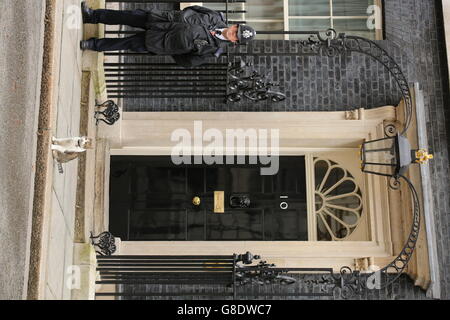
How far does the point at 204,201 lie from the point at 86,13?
382cm

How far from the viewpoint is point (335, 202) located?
1129cm

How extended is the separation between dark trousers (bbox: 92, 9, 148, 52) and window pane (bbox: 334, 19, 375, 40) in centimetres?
406

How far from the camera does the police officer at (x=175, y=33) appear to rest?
893cm

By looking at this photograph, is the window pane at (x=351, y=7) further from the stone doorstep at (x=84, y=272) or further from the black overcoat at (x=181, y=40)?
the stone doorstep at (x=84, y=272)

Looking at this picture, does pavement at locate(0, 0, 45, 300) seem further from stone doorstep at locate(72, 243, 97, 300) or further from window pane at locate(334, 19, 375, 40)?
window pane at locate(334, 19, 375, 40)

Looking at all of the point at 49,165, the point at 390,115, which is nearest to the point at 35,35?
the point at 49,165

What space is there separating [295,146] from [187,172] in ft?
6.27

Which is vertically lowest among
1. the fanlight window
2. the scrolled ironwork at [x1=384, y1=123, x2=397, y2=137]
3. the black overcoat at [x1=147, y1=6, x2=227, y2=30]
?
the fanlight window

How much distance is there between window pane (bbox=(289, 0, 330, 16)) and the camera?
38.8 feet

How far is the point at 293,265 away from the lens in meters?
10.3

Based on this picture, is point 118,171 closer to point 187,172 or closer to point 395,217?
point 187,172

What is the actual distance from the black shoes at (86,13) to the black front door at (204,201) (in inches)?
112

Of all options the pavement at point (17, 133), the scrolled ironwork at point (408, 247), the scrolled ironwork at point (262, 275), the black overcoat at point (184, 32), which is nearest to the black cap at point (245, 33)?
the black overcoat at point (184, 32)

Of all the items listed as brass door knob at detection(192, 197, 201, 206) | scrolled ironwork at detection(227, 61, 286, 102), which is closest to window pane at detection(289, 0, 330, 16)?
scrolled ironwork at detection(227, 61, 286, 102)
